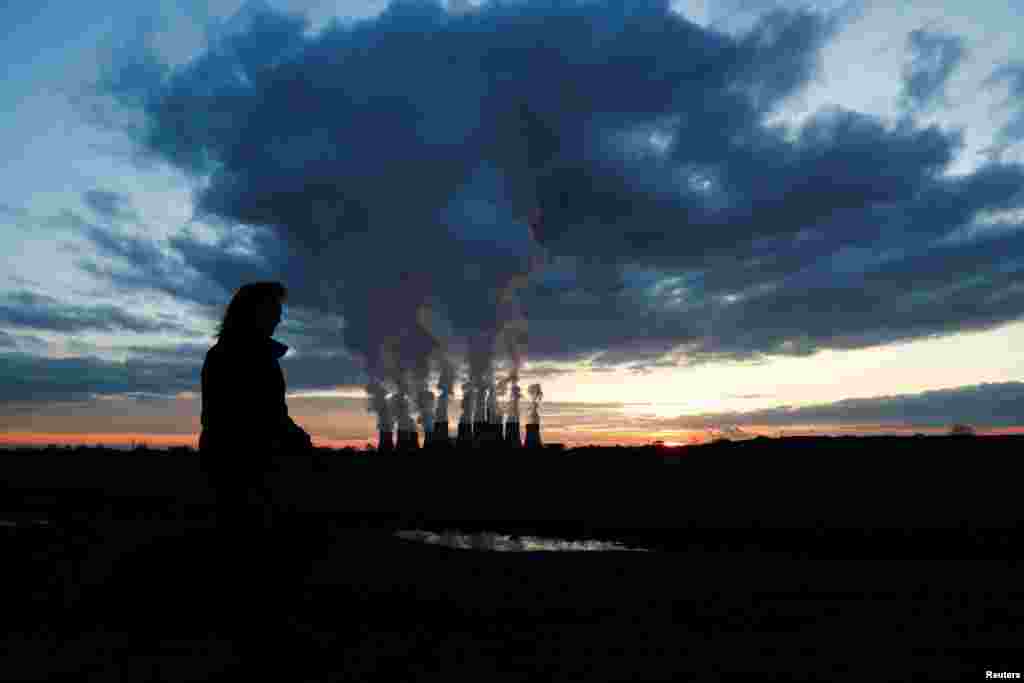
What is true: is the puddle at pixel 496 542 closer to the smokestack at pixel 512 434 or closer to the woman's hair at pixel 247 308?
the woman's hair at pixel 247 308

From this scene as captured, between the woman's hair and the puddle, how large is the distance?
41.8ft

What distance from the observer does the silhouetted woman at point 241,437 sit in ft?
15.6

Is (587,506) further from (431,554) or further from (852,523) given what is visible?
(431,554)

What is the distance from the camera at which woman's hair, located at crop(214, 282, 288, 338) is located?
4875mm

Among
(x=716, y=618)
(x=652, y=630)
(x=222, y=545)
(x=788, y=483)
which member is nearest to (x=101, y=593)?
(x=222, y=545)

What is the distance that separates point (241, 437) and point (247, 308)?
88cm

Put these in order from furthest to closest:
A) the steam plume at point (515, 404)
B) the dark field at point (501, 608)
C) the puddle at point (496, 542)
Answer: the steam plume at point (515, 404) → the puddle at point (496, 542) → the dark field at point (501, 608)

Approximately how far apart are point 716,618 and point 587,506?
21.0m

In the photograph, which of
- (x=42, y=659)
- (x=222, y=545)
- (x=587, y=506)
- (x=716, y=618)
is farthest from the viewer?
(x=587, y=506)

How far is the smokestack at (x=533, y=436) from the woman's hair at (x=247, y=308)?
74.9 m

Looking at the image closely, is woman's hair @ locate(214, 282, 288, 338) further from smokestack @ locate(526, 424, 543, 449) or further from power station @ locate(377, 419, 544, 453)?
smokestack @ locate(526, 424, 543, 449)

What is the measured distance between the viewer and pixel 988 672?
5.36m

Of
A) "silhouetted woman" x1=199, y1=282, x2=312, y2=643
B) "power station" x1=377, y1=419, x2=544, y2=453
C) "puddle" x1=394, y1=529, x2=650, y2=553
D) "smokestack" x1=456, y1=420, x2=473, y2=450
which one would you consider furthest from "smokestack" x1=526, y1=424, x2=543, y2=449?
"silhouetted woman" x1=199, y1=282, x2=312, y2=643

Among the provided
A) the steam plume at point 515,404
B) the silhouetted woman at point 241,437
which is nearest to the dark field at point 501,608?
the silhouetted woman at point 241,437
